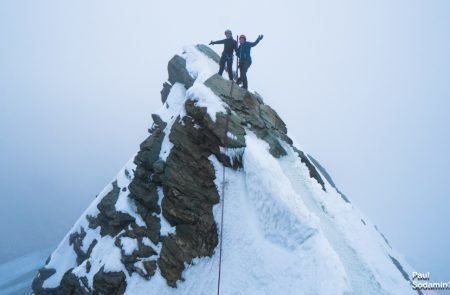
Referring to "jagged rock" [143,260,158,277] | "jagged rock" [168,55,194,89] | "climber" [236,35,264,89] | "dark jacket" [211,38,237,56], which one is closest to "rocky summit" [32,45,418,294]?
"jagged rock" [143,260,158,277]

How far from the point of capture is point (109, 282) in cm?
1541

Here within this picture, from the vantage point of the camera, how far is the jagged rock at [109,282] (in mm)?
15021

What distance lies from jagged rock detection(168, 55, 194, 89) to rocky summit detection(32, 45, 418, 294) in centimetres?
1774

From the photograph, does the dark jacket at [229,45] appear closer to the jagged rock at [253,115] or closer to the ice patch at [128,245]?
the jagged rock at [253,115]

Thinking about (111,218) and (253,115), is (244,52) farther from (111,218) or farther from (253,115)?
(111,218)

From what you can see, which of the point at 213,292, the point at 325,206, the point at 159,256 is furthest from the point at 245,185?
the point at 159,256

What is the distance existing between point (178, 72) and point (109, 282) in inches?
1069

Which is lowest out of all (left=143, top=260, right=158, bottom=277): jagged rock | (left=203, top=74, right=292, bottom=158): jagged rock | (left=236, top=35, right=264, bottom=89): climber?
(left=143, top=260, right=158, bottom=277): jagged rock

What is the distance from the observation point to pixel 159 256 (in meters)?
14.6

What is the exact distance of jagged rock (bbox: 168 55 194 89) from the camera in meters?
35.3

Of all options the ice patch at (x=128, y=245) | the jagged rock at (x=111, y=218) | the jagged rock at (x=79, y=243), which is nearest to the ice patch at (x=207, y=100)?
the ice patch at (x=128, y=245)

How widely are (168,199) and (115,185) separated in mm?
12622

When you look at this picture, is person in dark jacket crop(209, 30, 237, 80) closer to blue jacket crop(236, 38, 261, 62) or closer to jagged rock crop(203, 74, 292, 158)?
blue jacket crop(236, 38, 261, 62)

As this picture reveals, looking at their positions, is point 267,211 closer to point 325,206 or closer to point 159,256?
point 325,206
